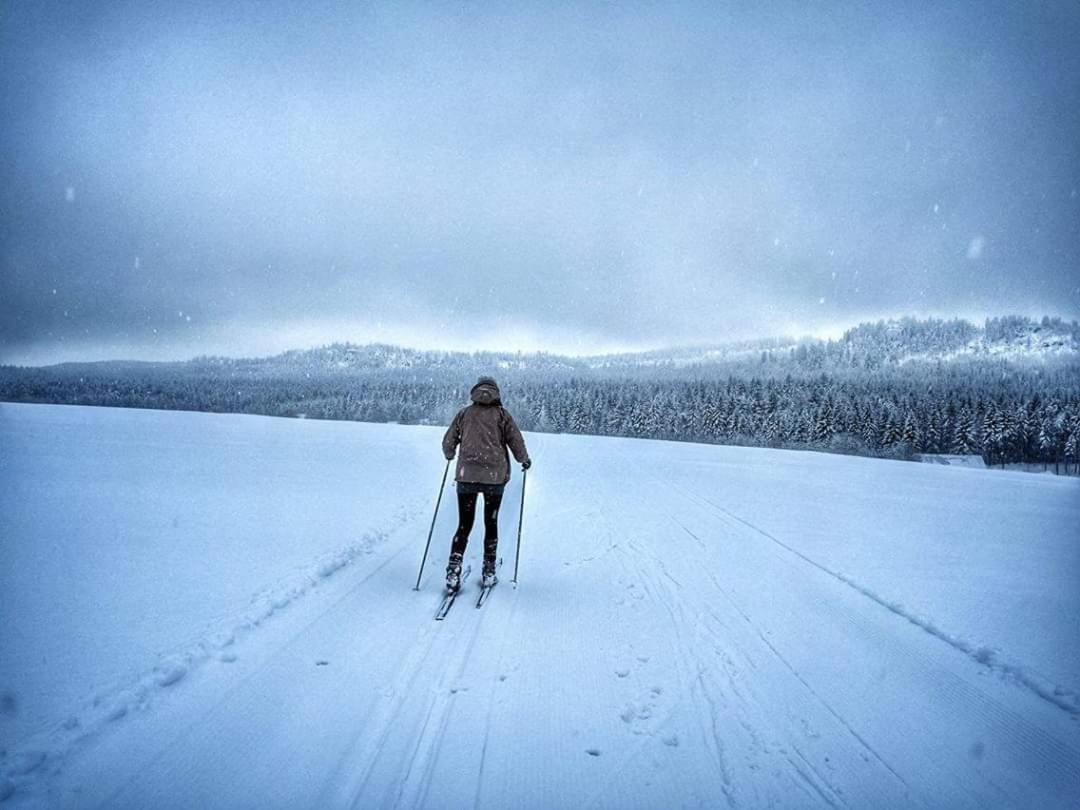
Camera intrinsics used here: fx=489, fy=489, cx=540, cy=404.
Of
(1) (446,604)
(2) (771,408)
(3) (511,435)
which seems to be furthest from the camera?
(2) (771,408)

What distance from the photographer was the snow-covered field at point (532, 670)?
9.16 ft

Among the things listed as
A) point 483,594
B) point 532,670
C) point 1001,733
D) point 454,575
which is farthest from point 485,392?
point 1001,733

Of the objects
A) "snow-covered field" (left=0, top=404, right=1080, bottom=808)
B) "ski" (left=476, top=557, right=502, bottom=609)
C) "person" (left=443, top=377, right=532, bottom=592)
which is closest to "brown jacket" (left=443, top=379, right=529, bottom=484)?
"person" (left=443, top=377, right=532, bottom=592)

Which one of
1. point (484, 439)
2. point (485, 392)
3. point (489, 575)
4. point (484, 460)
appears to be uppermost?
point (485, 392)

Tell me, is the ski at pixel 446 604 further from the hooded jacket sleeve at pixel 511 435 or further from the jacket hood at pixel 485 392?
the jacket hood at pixel 485 392

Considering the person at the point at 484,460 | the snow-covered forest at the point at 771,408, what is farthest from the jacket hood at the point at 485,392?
the snow-covered forest at the point at 771,408

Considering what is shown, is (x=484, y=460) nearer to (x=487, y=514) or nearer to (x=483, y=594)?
(x=487, y=514)

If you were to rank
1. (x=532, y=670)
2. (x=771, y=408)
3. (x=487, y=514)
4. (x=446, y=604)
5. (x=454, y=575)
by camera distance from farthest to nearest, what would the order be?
1. (x=771, y=408)
2. (x=487, y=514)
3. (x=454, y=575)
4. (x=446, y=604)
5. (x=532, y=670)

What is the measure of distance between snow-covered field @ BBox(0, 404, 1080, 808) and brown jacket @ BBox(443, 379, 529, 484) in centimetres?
141

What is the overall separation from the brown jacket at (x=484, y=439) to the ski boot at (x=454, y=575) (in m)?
0.91

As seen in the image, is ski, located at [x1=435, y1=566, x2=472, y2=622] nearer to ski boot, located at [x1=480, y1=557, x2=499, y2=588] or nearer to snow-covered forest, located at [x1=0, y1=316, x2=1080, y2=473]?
ski boot, located at [x1=480, y1=557, x2=499, y2=588]

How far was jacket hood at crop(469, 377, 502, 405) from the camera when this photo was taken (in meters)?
5.82

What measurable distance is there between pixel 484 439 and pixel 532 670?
2625 mm

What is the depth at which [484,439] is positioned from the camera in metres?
5.81
